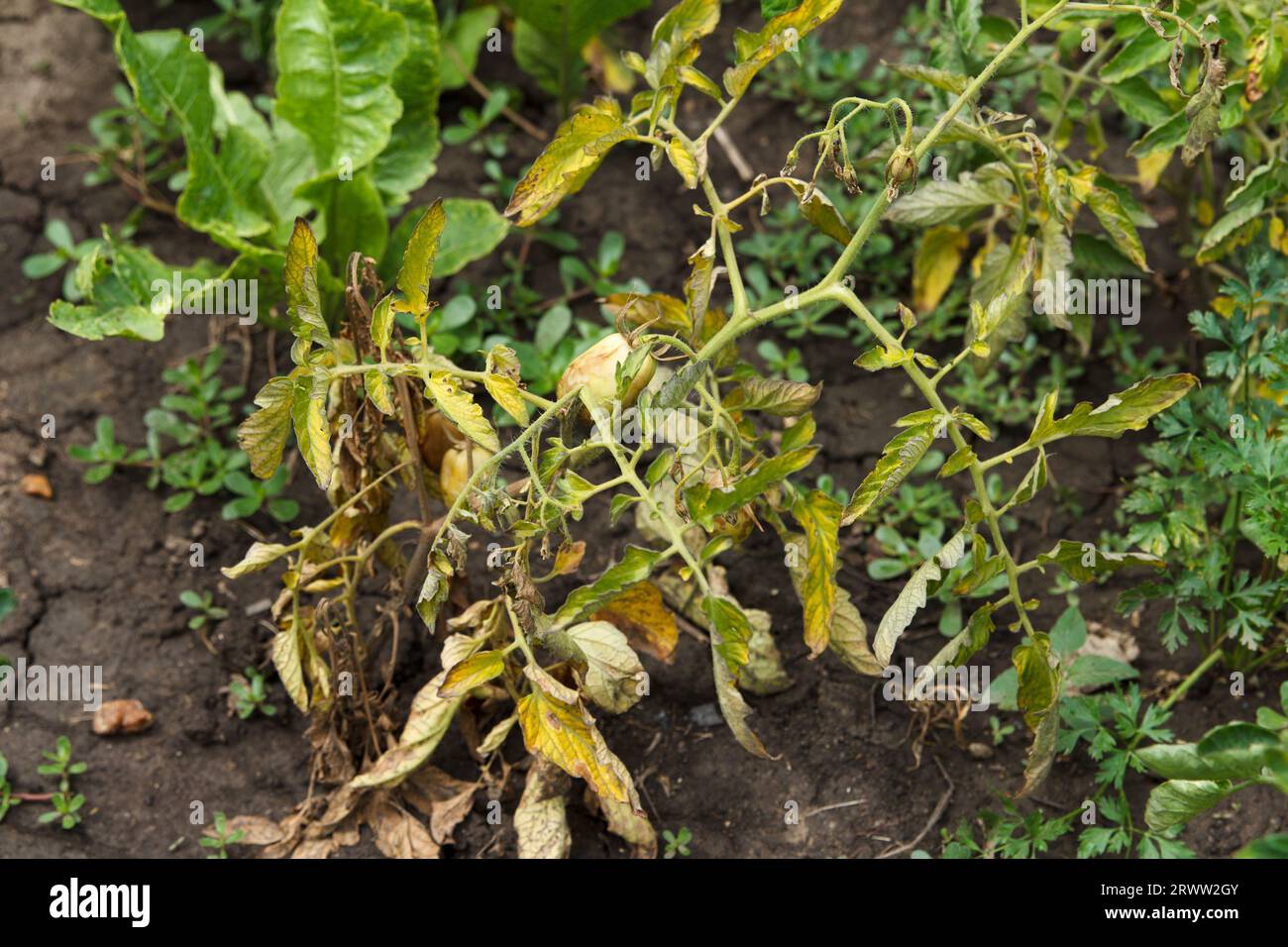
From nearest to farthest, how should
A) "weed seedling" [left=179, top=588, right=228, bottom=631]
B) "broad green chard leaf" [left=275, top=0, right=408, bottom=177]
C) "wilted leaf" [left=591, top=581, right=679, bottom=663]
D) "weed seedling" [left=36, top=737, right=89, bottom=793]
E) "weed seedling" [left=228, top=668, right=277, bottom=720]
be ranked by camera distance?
1. "wilted leaf" [left=591, top=581, right=679, bottom=663]
2. "weed seedling" [left=36, top=737, right=89, bottom=793]
3. "weed seedling" [left=228, top=668, right=277, bottom=720]
4. "weed seedling" [left=179, top=588, right=228, bottom=631]
5. "broad green chard leaf" [left=275, top=0, right=408, bottom=177]

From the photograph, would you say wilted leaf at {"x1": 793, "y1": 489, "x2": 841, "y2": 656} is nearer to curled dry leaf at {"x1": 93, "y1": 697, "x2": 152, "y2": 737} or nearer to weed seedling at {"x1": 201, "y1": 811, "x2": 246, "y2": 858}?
weed seedling at {"x1": 201, "y1": 811, "x2": 246, "y2": 858}

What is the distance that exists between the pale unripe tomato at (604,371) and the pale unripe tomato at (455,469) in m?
0.24

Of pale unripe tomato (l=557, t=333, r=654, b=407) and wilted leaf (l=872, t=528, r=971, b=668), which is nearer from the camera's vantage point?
wilted leaf (l=872, t=528, r=971, b=668)

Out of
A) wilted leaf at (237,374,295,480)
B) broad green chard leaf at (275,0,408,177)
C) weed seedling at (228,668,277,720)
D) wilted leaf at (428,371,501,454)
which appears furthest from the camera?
broad green chard leaf at (275,0,408,177)

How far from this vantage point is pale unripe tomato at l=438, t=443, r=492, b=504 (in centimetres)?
239

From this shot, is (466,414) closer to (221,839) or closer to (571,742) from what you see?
(571,742)

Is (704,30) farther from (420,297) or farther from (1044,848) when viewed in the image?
(1044,848)

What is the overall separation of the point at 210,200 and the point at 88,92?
3.26 feet

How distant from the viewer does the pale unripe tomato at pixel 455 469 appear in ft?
7.84

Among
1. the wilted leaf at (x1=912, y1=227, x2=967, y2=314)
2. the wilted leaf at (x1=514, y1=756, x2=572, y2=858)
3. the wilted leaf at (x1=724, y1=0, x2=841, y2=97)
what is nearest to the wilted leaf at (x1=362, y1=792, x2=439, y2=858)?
the wilted leaf at (x1=514, y1=756, x2=572, y2=858)

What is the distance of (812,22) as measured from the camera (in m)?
2.16

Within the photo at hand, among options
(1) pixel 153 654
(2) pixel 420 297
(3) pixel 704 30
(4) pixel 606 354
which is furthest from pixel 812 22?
(1) pixel 153 654

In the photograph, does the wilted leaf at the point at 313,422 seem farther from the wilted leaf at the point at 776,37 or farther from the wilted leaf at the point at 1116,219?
the wilted leaf at the point at 1116,219

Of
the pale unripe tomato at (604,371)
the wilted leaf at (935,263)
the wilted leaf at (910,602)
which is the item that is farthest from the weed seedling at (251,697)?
the wilted leaf at (935,263)
